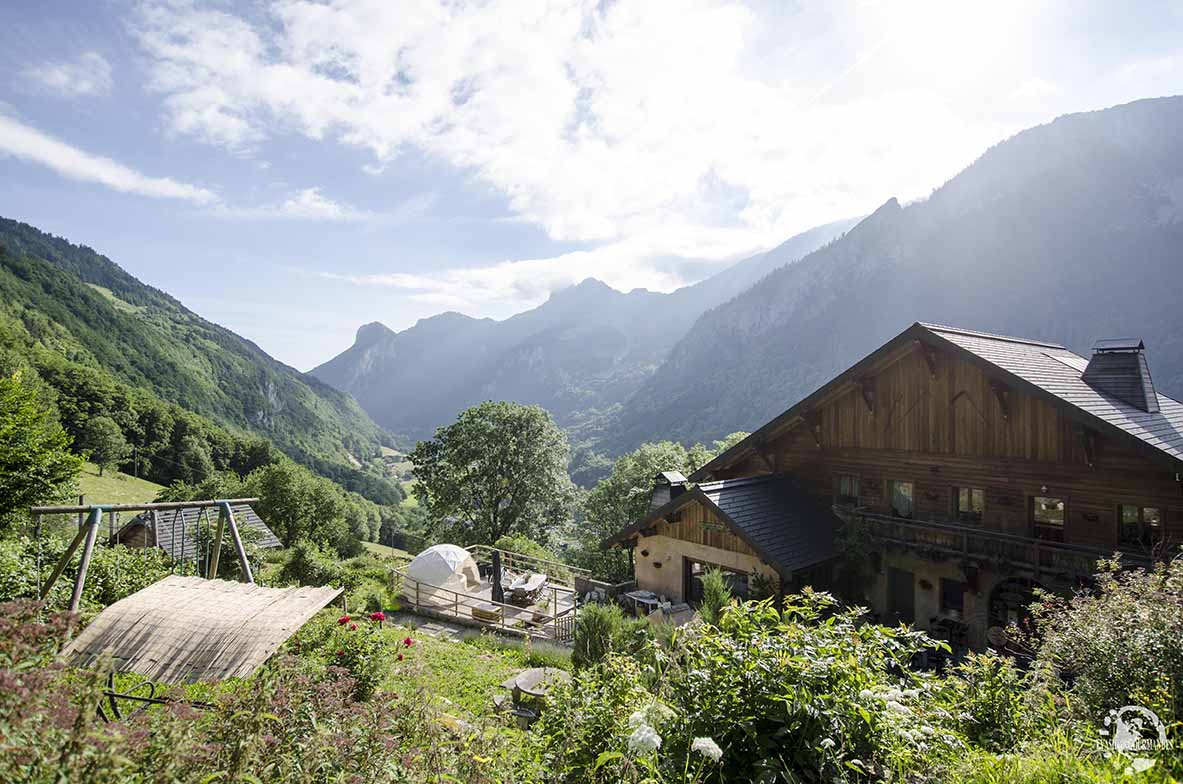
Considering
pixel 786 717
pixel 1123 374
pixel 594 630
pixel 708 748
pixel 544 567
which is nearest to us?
pixel 708 748

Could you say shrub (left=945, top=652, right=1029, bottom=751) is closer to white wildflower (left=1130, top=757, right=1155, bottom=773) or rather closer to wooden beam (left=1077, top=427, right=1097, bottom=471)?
white wildflower (left=1130, top=757, right=1155, bottom=773)

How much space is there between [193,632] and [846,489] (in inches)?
586

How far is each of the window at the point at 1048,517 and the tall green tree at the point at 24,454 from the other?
89.7 feet

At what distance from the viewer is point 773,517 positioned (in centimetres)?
1436

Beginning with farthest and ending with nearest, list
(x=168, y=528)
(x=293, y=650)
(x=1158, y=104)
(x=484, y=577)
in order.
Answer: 1. (x=1158, y=104)
2. (x=168, y=528)
3. (x=484, y=577)
4. (x=293, y=650)

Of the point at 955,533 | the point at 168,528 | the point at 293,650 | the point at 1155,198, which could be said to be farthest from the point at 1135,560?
the point at 1155,198

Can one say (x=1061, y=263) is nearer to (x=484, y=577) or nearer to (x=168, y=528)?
(x=484, y=577)

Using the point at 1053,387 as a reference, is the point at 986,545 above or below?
below

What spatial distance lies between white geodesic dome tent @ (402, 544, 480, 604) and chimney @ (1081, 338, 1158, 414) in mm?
19740

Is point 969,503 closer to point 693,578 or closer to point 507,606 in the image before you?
point 693,578

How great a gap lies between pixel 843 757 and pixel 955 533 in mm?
11981

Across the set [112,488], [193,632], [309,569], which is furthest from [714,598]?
[112,488]

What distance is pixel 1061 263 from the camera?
105938 mm

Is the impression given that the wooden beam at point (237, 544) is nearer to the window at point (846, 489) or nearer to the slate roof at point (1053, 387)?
the slate roof at point (1053, 387)
